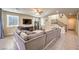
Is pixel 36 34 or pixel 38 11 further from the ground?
pixel 38 11

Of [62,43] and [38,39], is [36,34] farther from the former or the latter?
Answer: [62,43]

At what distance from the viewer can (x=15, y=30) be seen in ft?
7.52

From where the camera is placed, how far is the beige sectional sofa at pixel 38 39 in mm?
2168

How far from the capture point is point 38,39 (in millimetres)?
2279

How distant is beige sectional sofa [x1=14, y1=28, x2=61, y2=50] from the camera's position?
85.4 inches

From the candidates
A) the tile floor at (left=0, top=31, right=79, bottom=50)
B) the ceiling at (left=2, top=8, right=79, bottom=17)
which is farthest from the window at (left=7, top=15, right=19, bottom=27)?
the tile floor at (left=0, top=31, right=79, bottom=50)

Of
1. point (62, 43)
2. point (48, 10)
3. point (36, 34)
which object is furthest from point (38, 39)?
point (48, 10)

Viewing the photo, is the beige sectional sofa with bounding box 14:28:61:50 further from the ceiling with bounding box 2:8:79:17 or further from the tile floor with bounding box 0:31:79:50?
the ceiling with bounding box 2:8:79:17

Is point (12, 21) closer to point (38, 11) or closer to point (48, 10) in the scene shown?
point (38, 11)

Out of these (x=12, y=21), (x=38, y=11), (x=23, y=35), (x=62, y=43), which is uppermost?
(x=38, y=11)

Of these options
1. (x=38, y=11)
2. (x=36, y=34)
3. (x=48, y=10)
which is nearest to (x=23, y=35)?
(x=36, y=34)

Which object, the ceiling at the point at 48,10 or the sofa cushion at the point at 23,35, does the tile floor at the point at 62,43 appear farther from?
the ceiling at the point at 48,10

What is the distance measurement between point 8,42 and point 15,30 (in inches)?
12.1

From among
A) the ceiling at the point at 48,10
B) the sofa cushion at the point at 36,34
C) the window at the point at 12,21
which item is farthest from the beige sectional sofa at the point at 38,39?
the ceiling at the point at 48,10
